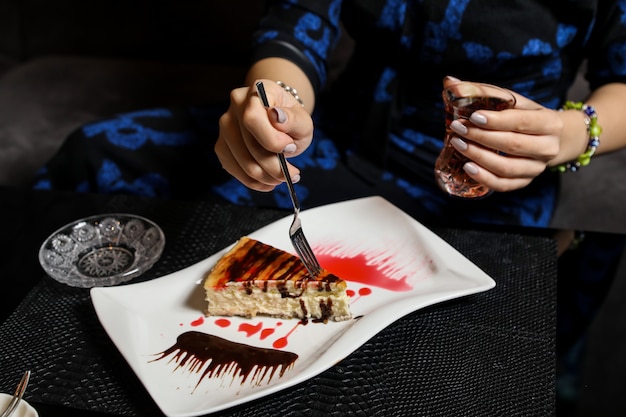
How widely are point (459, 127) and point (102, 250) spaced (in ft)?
1.81

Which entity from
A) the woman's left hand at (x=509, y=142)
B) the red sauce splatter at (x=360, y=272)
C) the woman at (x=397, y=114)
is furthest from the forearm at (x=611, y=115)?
the red sauce splatter at (x=360, y=272)

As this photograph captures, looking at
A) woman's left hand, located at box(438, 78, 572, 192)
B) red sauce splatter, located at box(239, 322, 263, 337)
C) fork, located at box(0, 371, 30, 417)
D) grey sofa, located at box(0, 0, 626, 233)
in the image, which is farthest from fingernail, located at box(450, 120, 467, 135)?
grey sofa, located at box(0, 0, 626, 233)

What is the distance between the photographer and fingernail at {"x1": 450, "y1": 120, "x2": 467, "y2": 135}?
34.3 inches

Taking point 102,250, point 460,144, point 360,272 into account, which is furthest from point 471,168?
point 102,250

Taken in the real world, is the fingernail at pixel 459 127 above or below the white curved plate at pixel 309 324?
above

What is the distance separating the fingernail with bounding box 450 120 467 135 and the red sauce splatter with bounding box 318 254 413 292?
209 millimetres

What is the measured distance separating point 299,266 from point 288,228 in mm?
126

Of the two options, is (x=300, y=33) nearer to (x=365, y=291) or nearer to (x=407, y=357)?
(x=365, y=291)

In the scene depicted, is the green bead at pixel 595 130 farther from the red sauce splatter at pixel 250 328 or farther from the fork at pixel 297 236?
the red sauce splatter at pixel 250 328

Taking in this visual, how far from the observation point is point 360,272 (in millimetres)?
911

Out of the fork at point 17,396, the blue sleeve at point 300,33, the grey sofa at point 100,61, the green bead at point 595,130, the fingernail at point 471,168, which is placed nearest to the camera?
the fork at point 17,396

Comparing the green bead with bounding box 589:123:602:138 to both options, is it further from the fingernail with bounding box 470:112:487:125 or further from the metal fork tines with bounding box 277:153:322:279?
the metal fork tines with bounding box 277:153:322:279

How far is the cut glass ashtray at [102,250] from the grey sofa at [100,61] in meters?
0.79

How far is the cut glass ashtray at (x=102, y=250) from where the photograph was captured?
0.93 m
